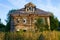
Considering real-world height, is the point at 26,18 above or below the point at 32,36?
above

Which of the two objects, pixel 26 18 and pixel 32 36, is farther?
pixel 26 18

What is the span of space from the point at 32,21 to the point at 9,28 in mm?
6130

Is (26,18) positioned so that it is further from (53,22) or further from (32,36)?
(32,36)

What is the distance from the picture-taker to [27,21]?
152ft

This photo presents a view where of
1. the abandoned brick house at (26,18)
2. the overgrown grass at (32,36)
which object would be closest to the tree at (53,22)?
the abandoned brick house at (26,18)

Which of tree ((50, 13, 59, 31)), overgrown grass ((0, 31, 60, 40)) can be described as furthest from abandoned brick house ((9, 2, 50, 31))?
overgrown grass ((0, 31, 60, 40))

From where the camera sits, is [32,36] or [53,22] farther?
[53,22]

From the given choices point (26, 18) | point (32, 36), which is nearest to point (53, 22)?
point (26, 18)

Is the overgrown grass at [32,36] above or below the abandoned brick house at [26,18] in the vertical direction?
below

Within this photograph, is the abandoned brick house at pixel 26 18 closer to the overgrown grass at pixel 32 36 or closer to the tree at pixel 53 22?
the tree at pixel 53 22

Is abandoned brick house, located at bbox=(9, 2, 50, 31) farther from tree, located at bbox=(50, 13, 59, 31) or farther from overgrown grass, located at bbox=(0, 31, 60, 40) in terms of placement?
overgrown grass, located at bbox=(0, 31, 60, 40)

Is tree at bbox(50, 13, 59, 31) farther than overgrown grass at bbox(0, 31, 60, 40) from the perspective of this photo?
Yes

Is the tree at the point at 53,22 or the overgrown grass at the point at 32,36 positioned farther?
the tree at the point at 53,22

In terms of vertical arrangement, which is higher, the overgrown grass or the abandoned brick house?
the abandoned brick house
